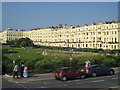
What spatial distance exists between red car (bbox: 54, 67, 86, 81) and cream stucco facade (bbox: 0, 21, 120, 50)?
2685 inches

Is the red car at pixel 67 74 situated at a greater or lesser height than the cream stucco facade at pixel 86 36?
lesser

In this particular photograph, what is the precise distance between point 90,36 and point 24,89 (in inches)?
3662

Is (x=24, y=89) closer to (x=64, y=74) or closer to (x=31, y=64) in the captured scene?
(x=64, y=74)

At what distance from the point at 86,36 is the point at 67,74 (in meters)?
90.7

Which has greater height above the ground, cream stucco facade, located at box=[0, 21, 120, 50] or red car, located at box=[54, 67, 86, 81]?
cream stucco facade, located at box=[0, 21, 120, 50]

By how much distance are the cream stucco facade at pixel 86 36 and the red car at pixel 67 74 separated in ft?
224

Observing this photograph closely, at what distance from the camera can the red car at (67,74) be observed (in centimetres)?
2150

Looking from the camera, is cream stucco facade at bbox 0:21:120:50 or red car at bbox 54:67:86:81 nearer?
red car at bbox 54:67:86:81

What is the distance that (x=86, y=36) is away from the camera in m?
111

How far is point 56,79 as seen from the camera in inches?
890

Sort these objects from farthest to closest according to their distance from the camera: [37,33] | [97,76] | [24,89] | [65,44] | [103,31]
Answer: [37,33], [65,44], [103,31], [97,76], [24,89]

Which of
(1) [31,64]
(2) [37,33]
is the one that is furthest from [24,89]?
(2) [37,33]

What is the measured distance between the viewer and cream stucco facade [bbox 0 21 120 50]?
9329 centimetres

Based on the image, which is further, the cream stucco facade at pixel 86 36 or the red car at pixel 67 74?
the cream stucco facade at pixel 86 36
